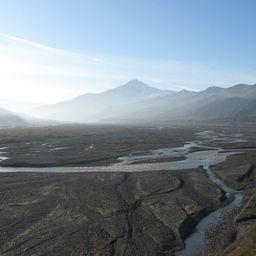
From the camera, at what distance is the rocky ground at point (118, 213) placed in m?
26.3

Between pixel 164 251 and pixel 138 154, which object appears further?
pixel 138 154

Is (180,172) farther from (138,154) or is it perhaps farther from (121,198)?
(138,154)

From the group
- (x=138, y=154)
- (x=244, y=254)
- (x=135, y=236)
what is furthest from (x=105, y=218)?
(x=138, y=154)

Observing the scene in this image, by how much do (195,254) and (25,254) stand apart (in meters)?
15.1

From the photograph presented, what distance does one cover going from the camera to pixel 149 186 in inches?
1783

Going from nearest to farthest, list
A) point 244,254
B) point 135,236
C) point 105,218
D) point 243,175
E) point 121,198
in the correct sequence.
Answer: point 244,254 → point 135,236 → point 105,218 → point 121,198 → point 243,175

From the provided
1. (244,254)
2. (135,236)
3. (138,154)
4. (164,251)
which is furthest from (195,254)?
(138,154)

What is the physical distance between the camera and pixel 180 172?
55.2 meters

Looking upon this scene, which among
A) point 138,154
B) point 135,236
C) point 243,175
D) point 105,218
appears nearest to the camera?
point 135,236

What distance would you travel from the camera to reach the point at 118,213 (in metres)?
34.1

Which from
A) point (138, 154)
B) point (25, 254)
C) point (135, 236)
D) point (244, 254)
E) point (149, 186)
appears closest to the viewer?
point (244, 254)

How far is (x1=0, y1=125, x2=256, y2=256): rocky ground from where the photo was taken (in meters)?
26.3

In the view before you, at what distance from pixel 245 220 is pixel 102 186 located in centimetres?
2251

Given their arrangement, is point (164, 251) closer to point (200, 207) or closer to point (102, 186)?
point (200, 207)
